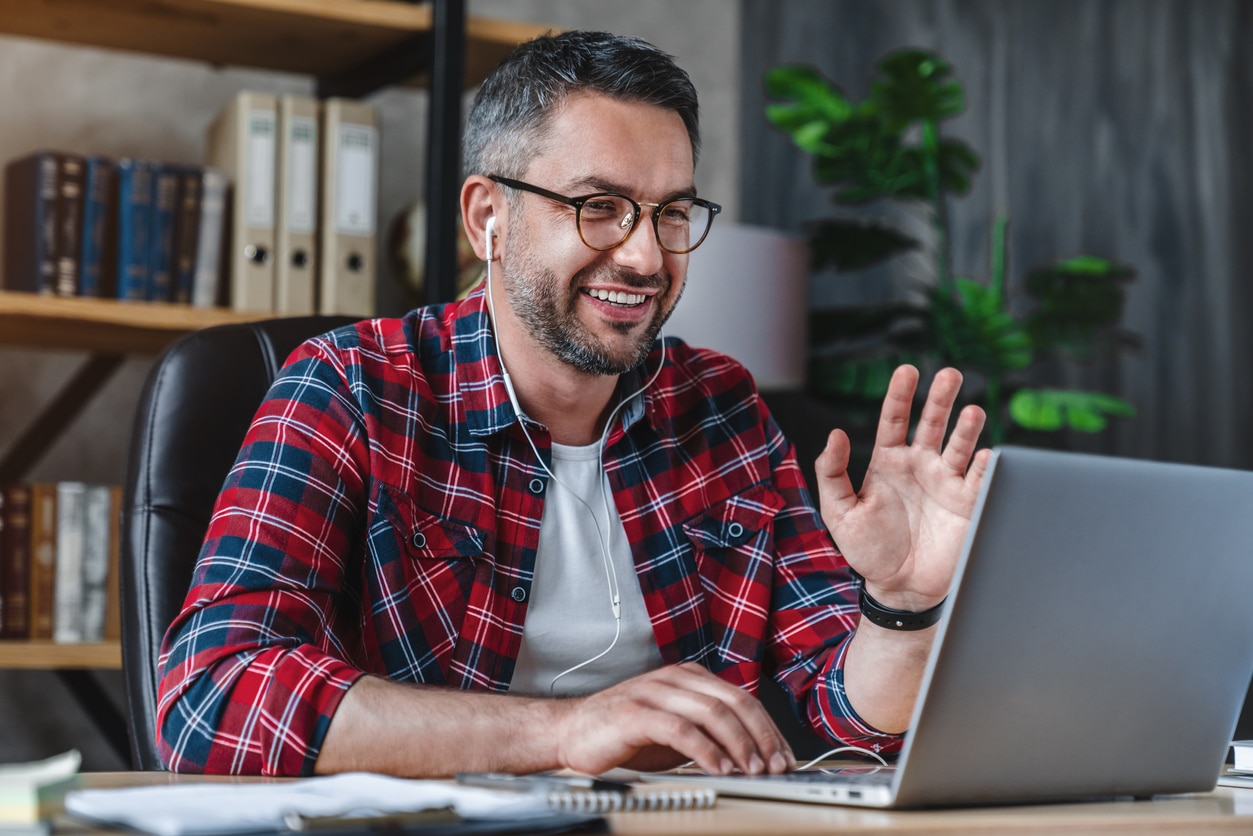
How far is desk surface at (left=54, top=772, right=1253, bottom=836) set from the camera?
1.99 feet

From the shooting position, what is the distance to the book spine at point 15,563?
6.21 ft

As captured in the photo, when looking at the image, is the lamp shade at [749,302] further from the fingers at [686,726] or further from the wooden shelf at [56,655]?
the fingers at [686,726]

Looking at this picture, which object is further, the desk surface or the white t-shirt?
the white t-shirt

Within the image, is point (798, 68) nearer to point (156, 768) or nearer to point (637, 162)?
point (637, 162)

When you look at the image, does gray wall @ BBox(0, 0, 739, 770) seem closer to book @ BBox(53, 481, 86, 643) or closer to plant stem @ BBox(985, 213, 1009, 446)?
book @ BBox(53, 481, 86, 643)

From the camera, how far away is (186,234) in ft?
6.61

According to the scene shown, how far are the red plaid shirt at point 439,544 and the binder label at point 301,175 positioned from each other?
0.77 metres

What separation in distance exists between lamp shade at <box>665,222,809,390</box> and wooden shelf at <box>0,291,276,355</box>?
708 mm

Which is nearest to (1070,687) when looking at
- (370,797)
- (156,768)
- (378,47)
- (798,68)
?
(370,797)

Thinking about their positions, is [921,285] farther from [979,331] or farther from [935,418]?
[935,418]

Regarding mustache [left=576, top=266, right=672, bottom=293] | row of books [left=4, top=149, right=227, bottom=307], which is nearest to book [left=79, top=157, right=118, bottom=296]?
row of books [left=4, top=149, right=227, bottom=307]

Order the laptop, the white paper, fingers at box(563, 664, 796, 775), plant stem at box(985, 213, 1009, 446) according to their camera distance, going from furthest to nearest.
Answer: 1. plant stem at box(985, 213, 1009, 446)
2. fingers at box(563, 664, 796, 775)
3. the laptop
4. the white paper

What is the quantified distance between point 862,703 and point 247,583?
510 mm

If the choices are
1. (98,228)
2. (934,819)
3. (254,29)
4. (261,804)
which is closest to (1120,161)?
(254,29)
